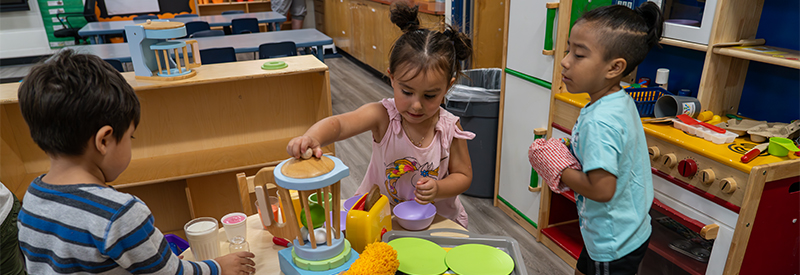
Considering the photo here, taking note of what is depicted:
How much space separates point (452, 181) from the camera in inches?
49.8

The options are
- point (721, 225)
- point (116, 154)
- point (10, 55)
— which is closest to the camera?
point (116, 154)

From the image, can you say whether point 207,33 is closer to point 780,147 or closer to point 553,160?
point 553,160

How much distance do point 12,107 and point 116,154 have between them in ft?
5.47

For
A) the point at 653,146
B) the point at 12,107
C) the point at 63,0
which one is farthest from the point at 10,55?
the point at 653,146

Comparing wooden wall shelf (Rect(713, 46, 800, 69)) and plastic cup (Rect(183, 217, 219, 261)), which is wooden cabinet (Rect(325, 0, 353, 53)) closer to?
wooden wall shelf (Rect(713, 46, 800, 69))

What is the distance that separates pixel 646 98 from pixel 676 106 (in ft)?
0.35

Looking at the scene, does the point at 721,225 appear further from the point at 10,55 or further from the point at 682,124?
the point at 10,55

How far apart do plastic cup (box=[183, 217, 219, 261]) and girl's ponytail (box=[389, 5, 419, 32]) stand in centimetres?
72

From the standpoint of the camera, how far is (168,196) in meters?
2.33

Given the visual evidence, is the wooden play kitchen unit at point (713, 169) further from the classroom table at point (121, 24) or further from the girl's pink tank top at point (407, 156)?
the classroom table at point (121, 24)

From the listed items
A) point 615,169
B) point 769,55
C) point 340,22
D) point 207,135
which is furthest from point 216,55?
point 340,22

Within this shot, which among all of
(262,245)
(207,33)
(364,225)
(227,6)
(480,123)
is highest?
(227,6)

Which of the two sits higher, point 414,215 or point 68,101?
point 68,101

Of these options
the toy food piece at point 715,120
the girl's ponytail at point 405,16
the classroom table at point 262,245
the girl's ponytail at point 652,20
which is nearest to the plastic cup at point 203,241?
the classroom table at point 262,245
